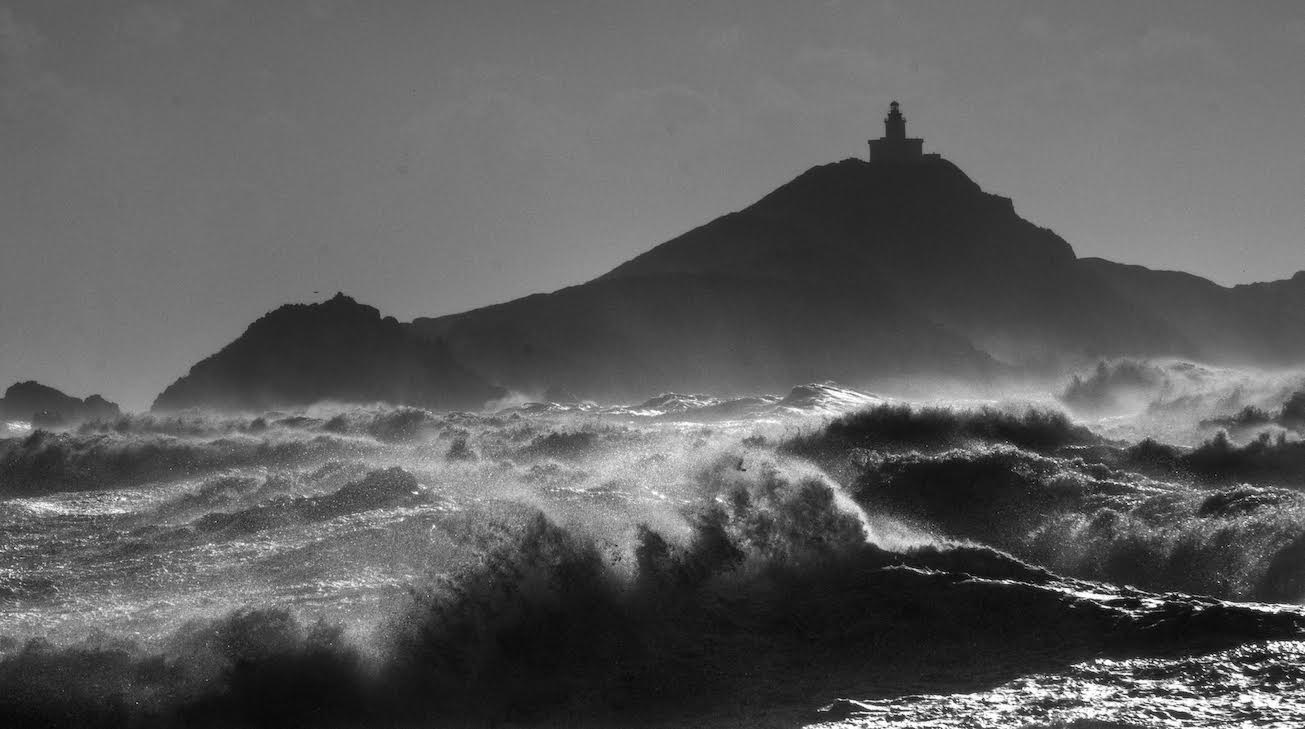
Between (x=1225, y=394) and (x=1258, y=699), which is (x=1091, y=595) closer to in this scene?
(x=1258, y=699)

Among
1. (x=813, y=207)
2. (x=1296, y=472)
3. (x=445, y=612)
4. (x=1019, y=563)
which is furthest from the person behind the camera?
(x=813, y=207)

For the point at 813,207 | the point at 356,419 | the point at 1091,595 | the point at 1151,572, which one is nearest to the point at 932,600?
the point at 1091,595

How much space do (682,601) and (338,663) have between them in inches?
138

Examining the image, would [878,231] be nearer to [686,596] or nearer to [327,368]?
[327,368]

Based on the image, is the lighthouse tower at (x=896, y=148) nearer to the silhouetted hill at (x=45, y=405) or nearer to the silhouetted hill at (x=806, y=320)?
the silhouetted hill at (x=806, y=320)

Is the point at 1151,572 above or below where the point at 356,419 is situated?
below

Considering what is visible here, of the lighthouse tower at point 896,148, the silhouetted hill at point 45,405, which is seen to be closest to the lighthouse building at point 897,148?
the lighthouse tower at point 896,148

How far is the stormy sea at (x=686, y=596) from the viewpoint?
430 inches

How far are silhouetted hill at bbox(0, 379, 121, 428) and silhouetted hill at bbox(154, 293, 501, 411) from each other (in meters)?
6.41

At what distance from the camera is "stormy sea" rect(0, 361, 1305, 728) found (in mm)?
10914

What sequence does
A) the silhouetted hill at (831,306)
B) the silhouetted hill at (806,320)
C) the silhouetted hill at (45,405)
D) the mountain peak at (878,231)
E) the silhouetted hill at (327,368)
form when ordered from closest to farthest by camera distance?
1. the silhouetted hill at (45,405)
2. the silhouetted hill at (327,368)
3. the silhouetted hill at (806,320)
4. the silhouetted hill at (831,306)
5. the mountain peak at (878,231)

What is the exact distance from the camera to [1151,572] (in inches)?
629

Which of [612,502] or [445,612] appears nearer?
[445,612]

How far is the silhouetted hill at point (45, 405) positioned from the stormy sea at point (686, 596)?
143 feet
